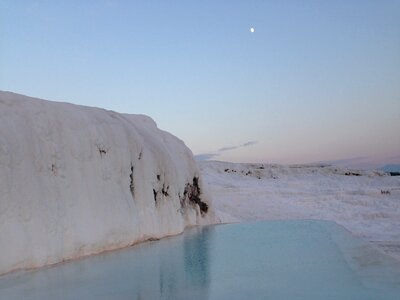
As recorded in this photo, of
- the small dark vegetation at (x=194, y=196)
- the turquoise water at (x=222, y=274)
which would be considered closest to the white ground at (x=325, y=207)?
the small dark vegetation at (x=194, y=196)

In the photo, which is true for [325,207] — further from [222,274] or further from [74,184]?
[222,274]

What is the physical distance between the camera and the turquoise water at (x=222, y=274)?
7359 mm

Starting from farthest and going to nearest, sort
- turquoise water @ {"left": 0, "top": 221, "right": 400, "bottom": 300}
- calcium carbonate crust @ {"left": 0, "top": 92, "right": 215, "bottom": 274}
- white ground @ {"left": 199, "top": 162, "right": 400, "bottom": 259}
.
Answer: white ground @ {"left": 199, "top": 162, "right": 400, "bottom": 259}
calcium carbonate crust @ {"left": 0, "top": 92, "right": 215, "bottom": 274}
turquoise water @ {"left": 0, "top": 221, "right": 400, "bottom": 300}

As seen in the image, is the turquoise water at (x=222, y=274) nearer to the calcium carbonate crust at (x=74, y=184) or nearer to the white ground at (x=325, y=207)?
the calcium carbonate crust at (x=74, y=184)

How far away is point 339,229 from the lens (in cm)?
1767

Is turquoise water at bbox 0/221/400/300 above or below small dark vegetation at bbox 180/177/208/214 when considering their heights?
below

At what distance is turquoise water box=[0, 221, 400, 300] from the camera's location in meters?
7.36

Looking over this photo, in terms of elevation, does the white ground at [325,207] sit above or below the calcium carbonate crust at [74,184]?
below

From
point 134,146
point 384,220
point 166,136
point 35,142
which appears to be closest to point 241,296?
point 35,142

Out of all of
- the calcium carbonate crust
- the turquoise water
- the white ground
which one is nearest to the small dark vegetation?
the white ground

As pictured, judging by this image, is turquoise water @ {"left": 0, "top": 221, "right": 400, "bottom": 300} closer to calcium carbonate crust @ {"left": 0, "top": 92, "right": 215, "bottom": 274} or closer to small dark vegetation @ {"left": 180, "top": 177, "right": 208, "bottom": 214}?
calcium carbonate crust @ {"left": 0, "top": 92, "right": 215, "bottom": 274}

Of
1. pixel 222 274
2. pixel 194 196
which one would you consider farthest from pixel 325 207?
pixel 222 274

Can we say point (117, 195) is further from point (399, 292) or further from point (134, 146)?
point (399, 292)

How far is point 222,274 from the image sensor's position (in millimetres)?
8867
